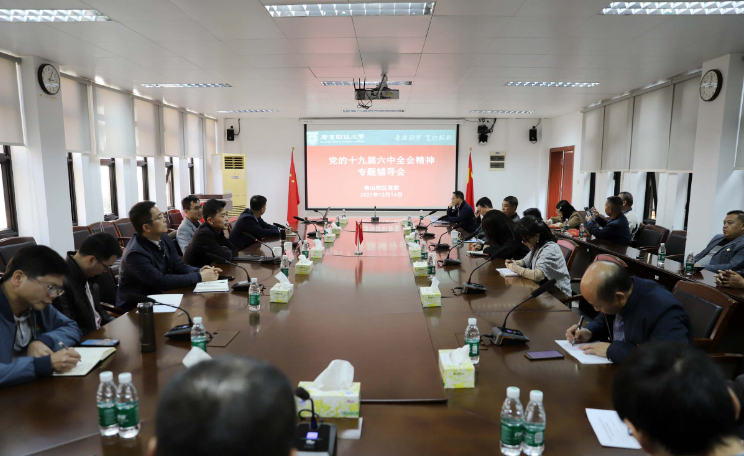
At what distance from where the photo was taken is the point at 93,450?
127cm

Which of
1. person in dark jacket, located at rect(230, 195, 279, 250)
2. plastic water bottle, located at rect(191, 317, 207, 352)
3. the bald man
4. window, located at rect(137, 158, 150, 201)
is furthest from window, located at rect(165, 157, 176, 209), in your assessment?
the bald man

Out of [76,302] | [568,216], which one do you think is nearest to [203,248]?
[76,302]

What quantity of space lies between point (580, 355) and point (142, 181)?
8111 mm

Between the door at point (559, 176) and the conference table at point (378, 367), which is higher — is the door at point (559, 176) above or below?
above

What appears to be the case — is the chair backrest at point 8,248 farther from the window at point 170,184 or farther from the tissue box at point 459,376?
the window at point 170,184

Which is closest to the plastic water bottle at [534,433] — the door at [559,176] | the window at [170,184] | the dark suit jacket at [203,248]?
the dark suit jacket at [203,248]

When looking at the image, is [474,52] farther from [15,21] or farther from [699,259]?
[15,21]

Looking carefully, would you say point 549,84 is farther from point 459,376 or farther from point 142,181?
point 142,181

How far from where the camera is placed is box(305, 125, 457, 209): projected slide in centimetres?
1010

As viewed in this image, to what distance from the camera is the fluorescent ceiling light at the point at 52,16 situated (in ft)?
11.3

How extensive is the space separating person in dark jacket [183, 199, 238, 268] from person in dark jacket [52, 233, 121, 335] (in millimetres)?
1262

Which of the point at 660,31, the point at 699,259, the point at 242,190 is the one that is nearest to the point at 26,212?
the point at 242,190

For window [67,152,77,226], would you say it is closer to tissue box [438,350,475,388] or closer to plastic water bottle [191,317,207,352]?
plastic water bottle [191,317,207,352]

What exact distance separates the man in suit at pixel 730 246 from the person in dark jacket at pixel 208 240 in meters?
4.30
